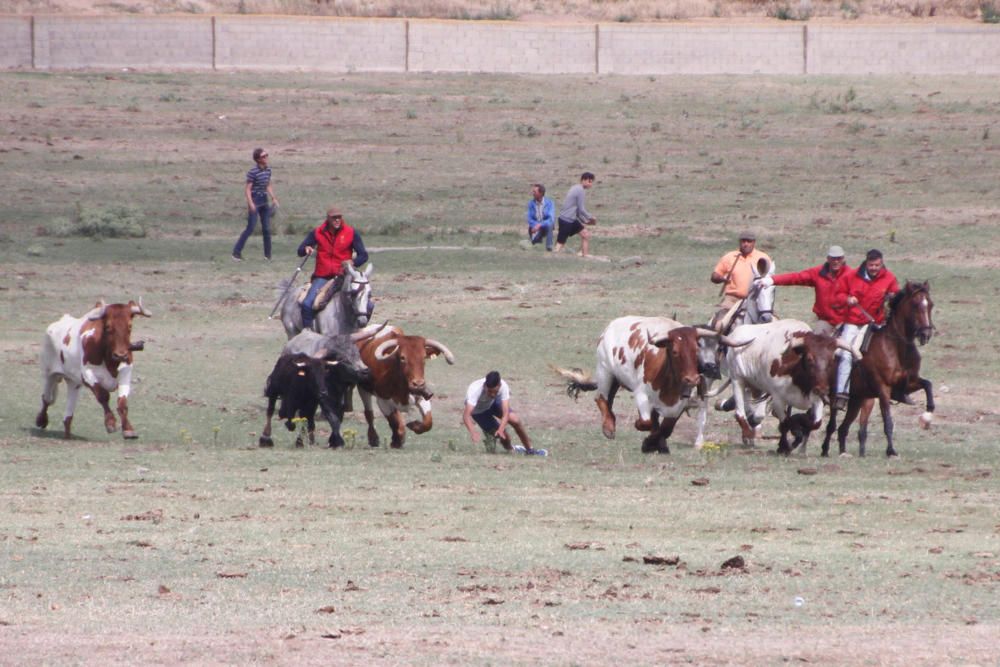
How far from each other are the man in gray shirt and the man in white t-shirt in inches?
513

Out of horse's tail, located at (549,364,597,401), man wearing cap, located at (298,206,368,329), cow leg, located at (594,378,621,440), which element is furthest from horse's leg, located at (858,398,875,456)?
man wearing cap, located at (298,206,368,329)

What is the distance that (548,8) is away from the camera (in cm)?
6047

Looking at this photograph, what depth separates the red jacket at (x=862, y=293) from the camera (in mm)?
17969

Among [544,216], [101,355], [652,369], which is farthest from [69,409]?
[544,216]

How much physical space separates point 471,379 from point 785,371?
19.4 ft

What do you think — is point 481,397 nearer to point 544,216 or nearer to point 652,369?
point 652,369

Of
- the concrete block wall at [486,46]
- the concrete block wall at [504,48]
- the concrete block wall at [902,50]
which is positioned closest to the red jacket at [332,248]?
the concrete block wall at [486,46]

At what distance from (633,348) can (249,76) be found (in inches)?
1285

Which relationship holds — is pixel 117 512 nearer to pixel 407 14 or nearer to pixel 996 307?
pixel 996 307

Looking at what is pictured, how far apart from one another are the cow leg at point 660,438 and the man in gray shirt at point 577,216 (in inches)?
521

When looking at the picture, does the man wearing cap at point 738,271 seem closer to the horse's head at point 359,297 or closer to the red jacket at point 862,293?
the red jacket at point 862,293

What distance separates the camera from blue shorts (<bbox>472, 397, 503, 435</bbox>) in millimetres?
17953

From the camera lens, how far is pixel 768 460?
17.3 metres

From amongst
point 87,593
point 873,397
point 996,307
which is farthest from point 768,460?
point 996,307
